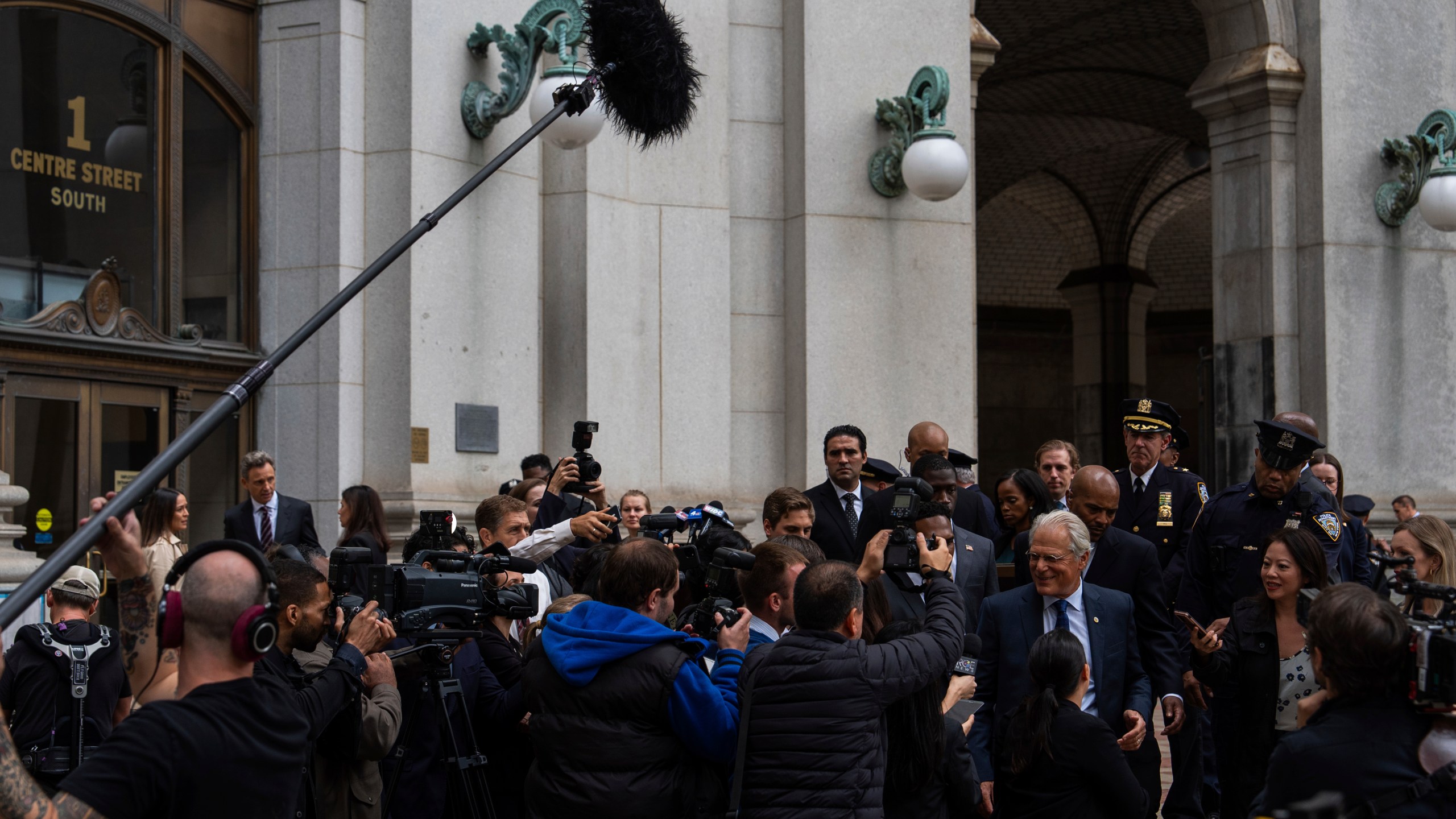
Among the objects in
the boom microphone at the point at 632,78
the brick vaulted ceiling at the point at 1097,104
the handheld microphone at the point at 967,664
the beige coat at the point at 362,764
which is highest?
the brick vaulted ceiling at the point at 1097,104

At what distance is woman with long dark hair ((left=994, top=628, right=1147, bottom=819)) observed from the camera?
5.15 meters

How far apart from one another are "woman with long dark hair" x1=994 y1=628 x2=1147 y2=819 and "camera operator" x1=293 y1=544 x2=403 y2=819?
2069 mm

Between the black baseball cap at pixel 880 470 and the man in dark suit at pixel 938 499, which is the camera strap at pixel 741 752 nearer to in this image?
the man in dark suit at pixel 938 499

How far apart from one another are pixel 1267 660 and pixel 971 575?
54.5 inches

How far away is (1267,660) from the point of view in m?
6.28

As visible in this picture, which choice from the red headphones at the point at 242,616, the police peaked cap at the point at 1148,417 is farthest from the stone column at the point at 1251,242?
the red headphones at the point at 242,616

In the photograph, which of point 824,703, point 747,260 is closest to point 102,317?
point 747,260

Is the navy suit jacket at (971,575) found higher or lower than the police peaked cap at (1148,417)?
lower

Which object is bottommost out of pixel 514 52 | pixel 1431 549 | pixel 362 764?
pixel 362 764

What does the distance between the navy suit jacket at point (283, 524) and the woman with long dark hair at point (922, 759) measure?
4.96 m

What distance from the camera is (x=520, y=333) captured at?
1080 cm

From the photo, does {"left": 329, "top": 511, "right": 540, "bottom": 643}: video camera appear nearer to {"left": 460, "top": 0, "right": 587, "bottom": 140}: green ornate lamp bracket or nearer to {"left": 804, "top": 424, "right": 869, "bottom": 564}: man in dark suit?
{"left": 804, "top": 424, "right": 869, "bottom": 564}: man in dark suit

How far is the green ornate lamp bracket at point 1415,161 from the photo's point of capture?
13.4 m

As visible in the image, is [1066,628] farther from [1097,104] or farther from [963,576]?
[1097,104]
